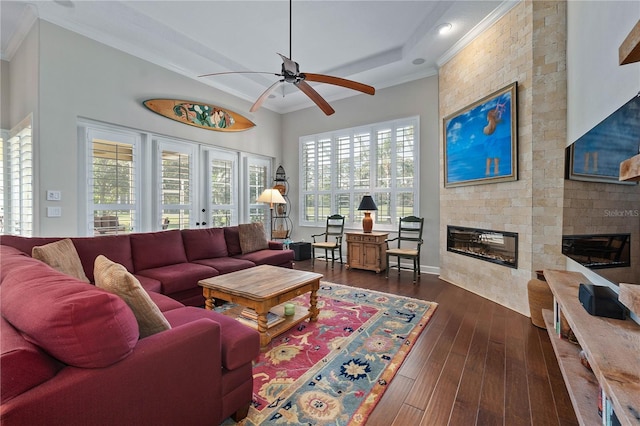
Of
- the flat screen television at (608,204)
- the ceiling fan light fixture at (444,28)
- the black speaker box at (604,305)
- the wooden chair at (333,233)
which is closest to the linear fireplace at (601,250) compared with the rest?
the flat screen television at (608,204)

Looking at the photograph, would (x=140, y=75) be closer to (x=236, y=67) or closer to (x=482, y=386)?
(x=236, y=67)

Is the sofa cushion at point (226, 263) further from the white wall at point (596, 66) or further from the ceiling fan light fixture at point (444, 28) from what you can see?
the ceiling fan light fixture at point (444, 28)

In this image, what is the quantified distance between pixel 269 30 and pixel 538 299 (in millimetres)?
4432

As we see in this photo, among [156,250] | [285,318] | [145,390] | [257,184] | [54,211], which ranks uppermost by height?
[257,184]

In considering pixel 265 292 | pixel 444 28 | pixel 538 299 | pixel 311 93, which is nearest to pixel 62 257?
pixel 265 292

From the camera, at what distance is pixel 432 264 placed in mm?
4820

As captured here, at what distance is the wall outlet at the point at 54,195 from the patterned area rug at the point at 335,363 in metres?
2.33

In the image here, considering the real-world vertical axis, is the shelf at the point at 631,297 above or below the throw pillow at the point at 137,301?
above

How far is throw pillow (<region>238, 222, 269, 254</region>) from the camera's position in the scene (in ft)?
14.1

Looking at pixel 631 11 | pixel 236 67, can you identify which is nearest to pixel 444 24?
pixel 631 11

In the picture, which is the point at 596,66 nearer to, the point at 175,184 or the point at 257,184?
the point at 175,184

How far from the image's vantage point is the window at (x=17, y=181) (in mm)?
3379

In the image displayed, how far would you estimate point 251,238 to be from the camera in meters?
4.37

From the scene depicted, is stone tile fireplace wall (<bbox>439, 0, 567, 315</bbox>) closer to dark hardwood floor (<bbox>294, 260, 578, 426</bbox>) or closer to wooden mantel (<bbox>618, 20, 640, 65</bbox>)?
dark hardwood floor (<bbox>294, 260, 578, 426</bbox>)
